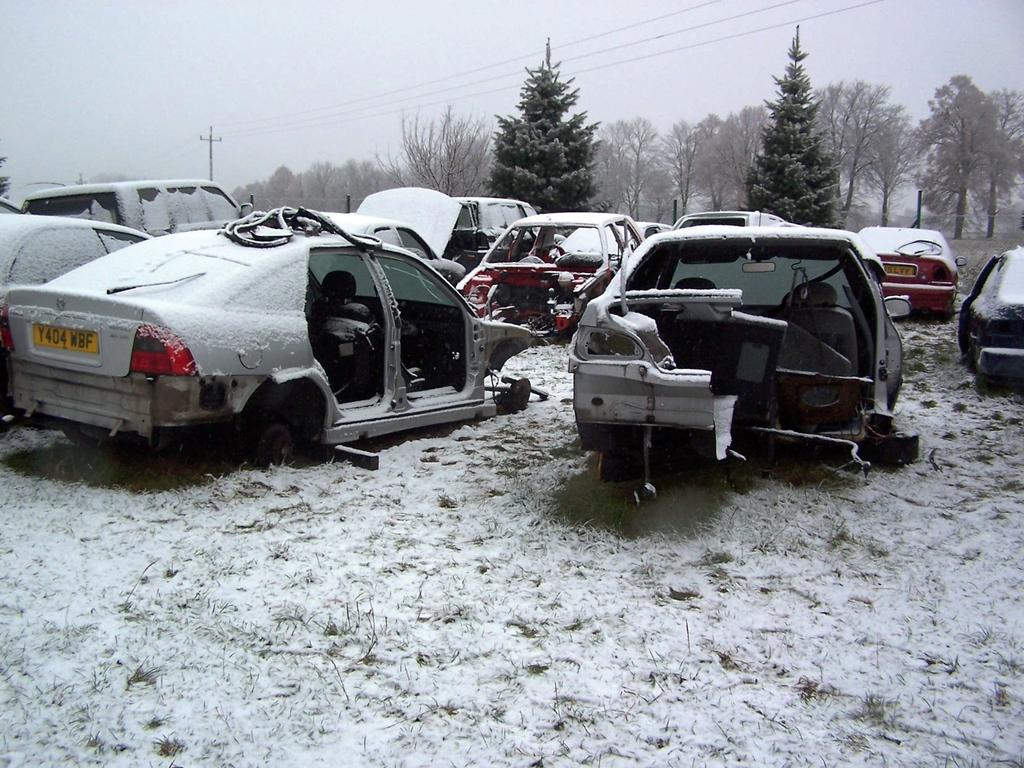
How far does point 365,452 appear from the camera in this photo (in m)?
5.41

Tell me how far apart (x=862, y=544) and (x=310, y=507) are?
9.62 ft

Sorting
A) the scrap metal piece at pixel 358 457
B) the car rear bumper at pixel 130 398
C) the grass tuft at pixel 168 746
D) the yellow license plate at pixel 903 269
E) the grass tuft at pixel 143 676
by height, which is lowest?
the grass tuft at pixel 168 746

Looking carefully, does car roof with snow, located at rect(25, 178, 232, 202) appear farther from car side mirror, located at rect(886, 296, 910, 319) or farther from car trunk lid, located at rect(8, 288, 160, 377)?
car side mirror, located at rect(886, 296, 910, 319)

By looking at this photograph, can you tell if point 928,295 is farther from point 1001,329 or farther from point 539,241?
point 539,241

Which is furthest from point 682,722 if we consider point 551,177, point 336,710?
point 551,177

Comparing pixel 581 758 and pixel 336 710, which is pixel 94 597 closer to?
pixel 336 710

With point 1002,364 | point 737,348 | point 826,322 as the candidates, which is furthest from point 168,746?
point 1002,364

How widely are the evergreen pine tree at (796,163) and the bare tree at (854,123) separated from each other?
34.4 m

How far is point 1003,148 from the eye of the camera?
3431 centimetres

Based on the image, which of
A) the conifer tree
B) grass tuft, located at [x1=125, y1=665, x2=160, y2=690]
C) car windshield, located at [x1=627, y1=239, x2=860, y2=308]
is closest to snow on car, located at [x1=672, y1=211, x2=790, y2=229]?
car windshield, located at [x1=627, y1=239, x2=860, y2=308]

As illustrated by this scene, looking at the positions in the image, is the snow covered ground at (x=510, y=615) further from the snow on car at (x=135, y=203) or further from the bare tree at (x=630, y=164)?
the bare tree at (x=630, y=164)

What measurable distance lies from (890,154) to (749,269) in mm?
65593

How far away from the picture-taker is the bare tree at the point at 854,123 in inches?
2403

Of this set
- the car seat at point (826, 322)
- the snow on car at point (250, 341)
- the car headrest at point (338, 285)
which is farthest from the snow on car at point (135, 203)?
the car seat at point (826, 322)
